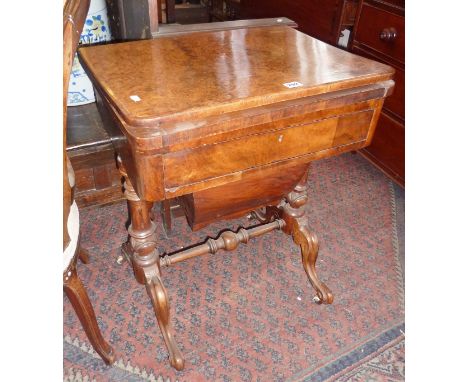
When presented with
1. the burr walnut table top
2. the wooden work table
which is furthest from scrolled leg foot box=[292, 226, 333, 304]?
Answer: the burr walnut table top

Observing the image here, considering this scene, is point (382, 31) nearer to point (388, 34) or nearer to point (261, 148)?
point (388, 34)

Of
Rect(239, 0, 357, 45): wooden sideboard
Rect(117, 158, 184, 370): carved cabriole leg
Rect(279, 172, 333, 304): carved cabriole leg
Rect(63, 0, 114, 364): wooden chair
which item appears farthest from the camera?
Rect(239, 0, 357, 45): wooden sideboard

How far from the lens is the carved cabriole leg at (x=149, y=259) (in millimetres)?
1281

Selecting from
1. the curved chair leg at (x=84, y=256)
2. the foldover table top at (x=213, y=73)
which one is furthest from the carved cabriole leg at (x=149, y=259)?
the curved chair leg at (x=84, y=256)

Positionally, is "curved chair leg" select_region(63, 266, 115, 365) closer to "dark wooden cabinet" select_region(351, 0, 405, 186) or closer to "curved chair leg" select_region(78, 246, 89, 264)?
"curved chair leg" select_region(78, 246, 89, 264)

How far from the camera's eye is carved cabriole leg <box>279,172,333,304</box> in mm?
1561

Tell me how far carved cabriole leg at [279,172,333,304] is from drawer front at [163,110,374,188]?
42cm

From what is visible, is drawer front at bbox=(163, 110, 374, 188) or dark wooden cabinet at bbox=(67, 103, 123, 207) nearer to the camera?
drawer front at bbox=(163, 110, 374, 188)

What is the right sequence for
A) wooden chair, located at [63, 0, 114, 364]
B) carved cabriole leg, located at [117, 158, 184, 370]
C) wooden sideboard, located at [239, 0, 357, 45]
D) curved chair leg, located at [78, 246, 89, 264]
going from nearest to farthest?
wooden chair, located at [63, 0, 114, 364] → carved cabriole leg, located at [117, 158, 184, 370] → curved chair leg, located at [78, 246, 89, 264] → wooden sideboard, located at [239, 0, 357, 45]

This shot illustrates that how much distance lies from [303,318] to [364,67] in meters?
1.00

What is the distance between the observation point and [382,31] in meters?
2.10

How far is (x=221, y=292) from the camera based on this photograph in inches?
67.9

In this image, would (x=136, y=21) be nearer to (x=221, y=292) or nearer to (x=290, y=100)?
(x=290, y=100)

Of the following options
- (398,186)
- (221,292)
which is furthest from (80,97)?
(398,186)
